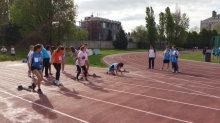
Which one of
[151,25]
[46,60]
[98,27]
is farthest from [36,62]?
[98,27]

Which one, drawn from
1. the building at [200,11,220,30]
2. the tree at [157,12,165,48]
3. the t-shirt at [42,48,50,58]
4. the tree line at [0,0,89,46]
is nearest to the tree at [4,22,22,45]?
the tree line at [0,0,89,46]

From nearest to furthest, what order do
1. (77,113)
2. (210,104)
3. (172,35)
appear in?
(77,113) → (210,104) → (172,35)

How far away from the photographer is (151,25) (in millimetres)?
69625

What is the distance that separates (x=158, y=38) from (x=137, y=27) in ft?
31.4

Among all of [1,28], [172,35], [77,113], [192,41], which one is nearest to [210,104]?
[77,113]

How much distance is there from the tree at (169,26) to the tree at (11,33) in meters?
46.0

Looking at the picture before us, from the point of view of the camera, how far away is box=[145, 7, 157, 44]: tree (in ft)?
228

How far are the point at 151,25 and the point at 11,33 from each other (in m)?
44.1

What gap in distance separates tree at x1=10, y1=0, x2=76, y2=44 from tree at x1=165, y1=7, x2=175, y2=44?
39679 millimetres

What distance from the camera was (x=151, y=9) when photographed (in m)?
70.0

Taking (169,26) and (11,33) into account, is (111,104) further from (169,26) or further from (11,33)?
(169,26)

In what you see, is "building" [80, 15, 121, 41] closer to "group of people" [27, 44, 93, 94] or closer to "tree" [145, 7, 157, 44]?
"tree" [145, 7, 157, 44]

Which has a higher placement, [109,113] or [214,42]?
[214,42]

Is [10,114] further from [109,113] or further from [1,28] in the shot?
[1,28]
